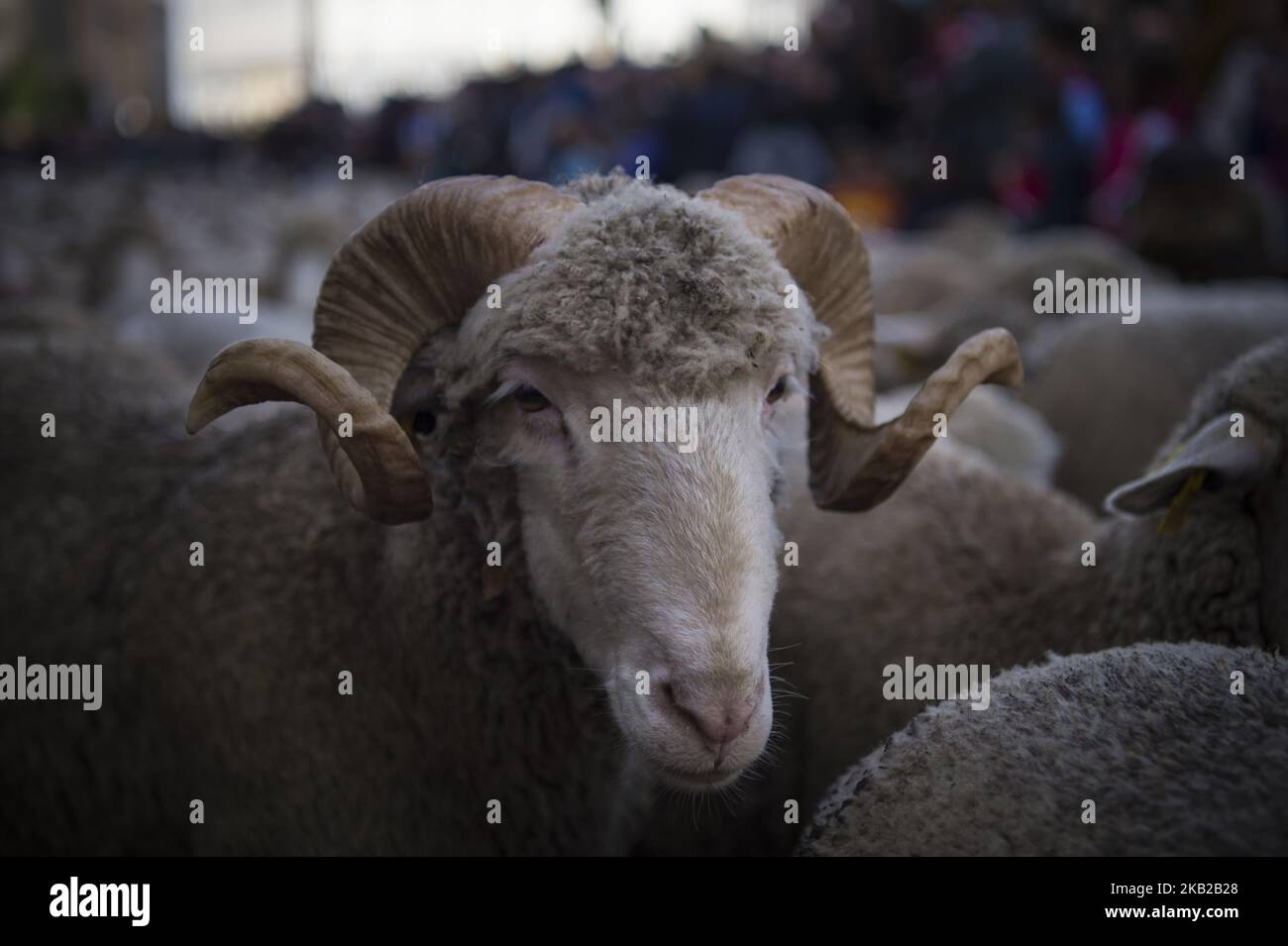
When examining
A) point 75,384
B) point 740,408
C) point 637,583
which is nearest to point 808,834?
point 637,583

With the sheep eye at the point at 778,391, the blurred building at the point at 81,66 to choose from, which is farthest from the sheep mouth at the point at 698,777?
the blurred building at the point at 81,66

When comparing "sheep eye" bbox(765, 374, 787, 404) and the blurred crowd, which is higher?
the blurred crowd

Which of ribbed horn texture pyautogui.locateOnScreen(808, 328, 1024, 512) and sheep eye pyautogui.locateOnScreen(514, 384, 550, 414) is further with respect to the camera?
ribbed horn texture pyautogui.locateOnScreen(808, 328, 1024, 512)

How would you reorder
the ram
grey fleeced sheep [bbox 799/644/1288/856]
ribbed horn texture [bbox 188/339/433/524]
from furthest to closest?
ribbed horn texture [bbox 188/339/433/524], the ram, grey fleeced sheep [bbox 799/644/1288/856]

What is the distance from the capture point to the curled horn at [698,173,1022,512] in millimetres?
2465

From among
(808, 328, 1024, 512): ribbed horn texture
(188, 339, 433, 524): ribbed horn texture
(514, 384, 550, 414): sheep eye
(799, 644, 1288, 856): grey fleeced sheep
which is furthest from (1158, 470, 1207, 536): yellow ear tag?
(188, 339, 433, 524): ribbed horn texture

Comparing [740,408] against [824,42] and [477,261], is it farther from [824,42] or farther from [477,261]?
[824,42]

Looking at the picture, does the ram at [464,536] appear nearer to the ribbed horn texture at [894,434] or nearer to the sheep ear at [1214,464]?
the ribbed horn texture at [894,434]

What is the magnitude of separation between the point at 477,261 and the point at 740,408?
0.68 meters

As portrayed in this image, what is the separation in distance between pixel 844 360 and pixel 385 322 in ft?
3.78

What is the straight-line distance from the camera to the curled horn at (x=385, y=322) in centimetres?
219

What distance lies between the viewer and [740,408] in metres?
2.18

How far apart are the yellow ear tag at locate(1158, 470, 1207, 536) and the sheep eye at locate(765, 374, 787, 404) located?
1.09 meters

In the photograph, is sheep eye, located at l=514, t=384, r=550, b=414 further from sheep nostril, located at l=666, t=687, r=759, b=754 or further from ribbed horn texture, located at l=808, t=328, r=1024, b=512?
ribbed horn texture, located at l=808, t=328, r=1024, b=512
